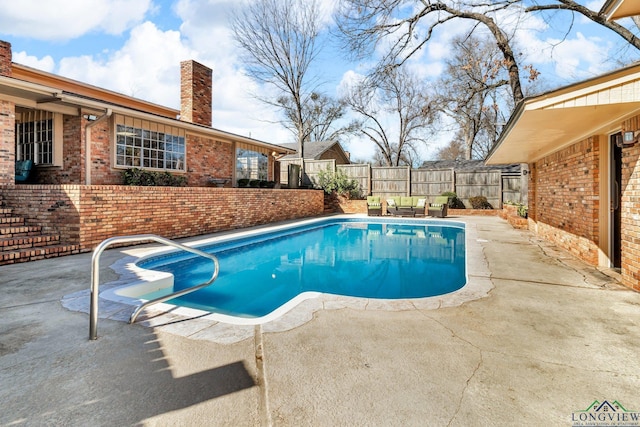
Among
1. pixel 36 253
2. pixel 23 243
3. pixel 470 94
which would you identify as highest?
pixel 470 94

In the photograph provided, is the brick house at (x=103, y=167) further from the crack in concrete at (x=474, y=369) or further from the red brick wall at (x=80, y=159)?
the crack in concrete at (x=474, y=369)

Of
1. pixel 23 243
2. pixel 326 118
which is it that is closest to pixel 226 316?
pixel 23 243

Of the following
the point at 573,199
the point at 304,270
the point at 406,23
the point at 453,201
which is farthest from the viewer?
the point at 453,201

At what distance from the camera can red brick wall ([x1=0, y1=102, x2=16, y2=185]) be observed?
690cm

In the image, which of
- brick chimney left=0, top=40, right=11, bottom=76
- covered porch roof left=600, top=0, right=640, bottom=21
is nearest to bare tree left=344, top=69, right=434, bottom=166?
brick chimney left=0, top=40, right=11, bottom=76

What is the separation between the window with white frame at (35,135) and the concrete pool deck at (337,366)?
635 cm

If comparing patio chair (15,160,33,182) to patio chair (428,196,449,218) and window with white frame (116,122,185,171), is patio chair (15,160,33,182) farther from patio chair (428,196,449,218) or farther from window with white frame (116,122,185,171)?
patio chair (428,196,449,218)

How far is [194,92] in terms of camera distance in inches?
504

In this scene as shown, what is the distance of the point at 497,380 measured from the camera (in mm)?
2100

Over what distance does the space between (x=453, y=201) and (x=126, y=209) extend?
14.4 metres

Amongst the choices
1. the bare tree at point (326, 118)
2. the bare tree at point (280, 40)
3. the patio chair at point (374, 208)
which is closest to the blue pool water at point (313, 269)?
the patio chair at point (374, 208)

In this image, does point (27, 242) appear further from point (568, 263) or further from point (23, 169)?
point (568, 263)

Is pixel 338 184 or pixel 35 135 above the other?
pixel 35 135

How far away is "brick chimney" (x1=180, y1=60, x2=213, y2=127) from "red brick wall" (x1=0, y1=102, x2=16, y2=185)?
6.08 meters
